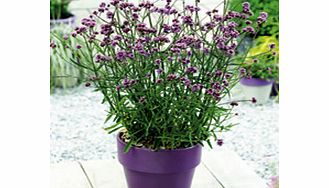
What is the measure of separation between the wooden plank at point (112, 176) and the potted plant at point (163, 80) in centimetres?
22

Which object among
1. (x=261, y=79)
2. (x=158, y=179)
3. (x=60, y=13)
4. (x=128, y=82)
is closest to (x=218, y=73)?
(x=128, y=82)

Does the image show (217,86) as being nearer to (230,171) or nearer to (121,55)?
(121,55)

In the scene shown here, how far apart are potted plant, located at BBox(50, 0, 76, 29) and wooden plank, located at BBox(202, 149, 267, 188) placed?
2.29 meters

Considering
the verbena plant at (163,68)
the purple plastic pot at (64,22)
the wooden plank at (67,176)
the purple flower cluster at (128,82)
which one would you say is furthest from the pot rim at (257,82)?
the purple flower cluster at (128,82)

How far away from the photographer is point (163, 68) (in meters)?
1.57

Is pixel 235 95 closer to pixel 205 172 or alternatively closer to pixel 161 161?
pixel 205 172

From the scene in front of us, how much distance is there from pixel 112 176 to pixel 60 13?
8.19ft

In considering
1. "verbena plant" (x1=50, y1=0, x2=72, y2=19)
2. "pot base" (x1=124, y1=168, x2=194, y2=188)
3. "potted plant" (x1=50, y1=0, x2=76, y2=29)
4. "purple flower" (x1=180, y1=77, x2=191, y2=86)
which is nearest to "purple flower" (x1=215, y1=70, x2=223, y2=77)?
"purple flower" (x1=180, y1=77, x2=191, y2=86)

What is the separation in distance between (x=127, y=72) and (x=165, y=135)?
0.24 meters

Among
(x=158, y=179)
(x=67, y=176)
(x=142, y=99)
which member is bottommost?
(x=67, y=176)

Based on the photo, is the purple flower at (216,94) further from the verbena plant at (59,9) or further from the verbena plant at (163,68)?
the verbena plant at (59,9)
